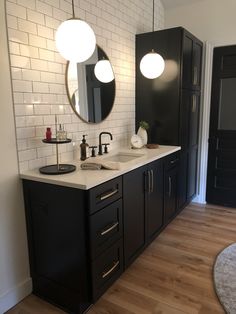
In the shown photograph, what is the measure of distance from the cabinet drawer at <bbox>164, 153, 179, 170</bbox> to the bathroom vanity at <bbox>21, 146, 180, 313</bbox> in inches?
24.1

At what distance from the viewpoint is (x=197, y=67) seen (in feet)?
11.2

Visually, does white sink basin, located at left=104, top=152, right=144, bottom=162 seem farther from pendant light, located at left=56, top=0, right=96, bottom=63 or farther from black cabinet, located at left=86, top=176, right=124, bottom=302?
pendant light, located at left=56, top=0, right=96, bottom=63

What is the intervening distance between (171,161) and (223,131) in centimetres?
114

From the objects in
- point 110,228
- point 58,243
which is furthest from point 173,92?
point 58,243

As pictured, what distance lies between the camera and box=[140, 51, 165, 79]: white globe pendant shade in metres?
2.65

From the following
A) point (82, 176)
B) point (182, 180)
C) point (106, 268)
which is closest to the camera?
point (82, 176)

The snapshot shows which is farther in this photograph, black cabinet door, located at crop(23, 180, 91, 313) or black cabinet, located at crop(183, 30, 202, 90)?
black cabinet, located at crop(183, 30, 202, 90)

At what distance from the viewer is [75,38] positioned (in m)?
1.65

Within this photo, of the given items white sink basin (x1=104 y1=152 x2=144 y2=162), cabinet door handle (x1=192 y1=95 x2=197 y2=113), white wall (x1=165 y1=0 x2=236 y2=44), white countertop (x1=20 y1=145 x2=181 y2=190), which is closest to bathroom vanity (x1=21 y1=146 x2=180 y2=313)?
white countertop (x1=20 y1=145 x2=181 y2=190)

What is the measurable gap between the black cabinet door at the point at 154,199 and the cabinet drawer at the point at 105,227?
536mm

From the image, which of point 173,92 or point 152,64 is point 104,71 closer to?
point 152,64

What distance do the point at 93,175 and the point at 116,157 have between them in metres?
0.97

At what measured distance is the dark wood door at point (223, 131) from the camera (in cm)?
341

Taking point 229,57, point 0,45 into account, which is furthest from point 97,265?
point 229,57
